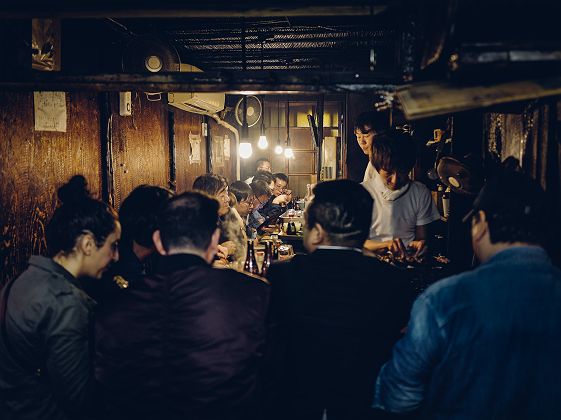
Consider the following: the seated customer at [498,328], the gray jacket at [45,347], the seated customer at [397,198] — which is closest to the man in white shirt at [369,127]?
the seated customer at [397,198]

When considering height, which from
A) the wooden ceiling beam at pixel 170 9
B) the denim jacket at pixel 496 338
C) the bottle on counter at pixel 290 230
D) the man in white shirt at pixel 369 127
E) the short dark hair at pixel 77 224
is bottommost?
the bottle on counter at pixel 290 230

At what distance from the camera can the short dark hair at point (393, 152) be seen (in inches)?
223

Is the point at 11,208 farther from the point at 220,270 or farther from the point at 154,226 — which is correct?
the point at 220,270

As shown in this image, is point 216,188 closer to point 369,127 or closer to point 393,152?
point 369,127

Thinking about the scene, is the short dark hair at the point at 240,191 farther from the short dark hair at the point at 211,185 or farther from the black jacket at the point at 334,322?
the black jacket at the point at 334,322

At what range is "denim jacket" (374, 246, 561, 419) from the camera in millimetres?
2236

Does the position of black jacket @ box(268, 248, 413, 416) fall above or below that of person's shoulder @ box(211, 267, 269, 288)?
below

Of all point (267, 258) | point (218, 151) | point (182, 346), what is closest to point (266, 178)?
point (218, 151)

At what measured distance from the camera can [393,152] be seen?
5668mm

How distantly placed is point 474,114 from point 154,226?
4.45 m

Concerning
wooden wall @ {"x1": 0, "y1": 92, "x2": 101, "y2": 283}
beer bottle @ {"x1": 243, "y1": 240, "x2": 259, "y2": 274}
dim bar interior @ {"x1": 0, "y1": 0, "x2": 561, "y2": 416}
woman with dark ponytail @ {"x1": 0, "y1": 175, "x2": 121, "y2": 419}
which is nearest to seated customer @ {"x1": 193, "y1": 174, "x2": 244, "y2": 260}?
dim bar interior @ {"x1": 0, "y1": 0, "x2": 561, "y2": 416}

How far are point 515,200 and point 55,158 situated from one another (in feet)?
16.6

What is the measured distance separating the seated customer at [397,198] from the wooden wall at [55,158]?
155 inches

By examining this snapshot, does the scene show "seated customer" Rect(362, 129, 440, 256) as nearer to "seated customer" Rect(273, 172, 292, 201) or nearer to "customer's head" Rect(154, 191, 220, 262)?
"customer's head" Rect(154, 191, 220, 262)
